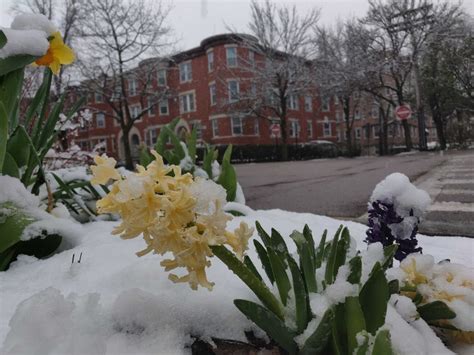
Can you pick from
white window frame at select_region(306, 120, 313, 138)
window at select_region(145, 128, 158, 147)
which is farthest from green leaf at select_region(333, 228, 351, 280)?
white window frame at select_region(306, 120, 313, 138)

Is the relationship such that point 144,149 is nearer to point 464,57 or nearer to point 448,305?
point 448,305

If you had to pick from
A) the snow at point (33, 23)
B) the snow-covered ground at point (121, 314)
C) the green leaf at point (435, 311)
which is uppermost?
the snow at point (33, 23)

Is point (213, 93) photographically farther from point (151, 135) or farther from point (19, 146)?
point (19, 146)

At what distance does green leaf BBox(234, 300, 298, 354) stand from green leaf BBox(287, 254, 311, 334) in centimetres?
3

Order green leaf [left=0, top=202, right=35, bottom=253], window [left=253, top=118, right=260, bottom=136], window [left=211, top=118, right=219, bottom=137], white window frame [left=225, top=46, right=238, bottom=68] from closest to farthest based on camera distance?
green leaf [left=0, top=202, right=35, bottom=253], white window frame [left=225, top=46, right=238, bottom=68], window [left=253, top=118, right=260, bottom=136], window [left=211, top=118, right=219, bottom=137]

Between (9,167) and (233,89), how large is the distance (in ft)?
87.2

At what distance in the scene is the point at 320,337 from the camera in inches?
27.4

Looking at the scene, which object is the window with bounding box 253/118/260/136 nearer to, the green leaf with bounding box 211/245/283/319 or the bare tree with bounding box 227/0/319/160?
the bare tree with bounding box 227/0/319/160

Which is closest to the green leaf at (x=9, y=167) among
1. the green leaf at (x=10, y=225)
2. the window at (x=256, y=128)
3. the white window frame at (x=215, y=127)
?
the green leaf at (x=10, y=225)

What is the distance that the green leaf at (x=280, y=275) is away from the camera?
0.76 metres

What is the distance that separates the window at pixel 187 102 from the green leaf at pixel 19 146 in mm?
29316

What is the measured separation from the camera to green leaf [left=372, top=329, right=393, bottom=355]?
0.62 m

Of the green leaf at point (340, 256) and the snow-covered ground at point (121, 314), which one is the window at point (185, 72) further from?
the green leaf at point (340, 256)

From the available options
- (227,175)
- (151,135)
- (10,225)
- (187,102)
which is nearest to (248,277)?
(10,225)
